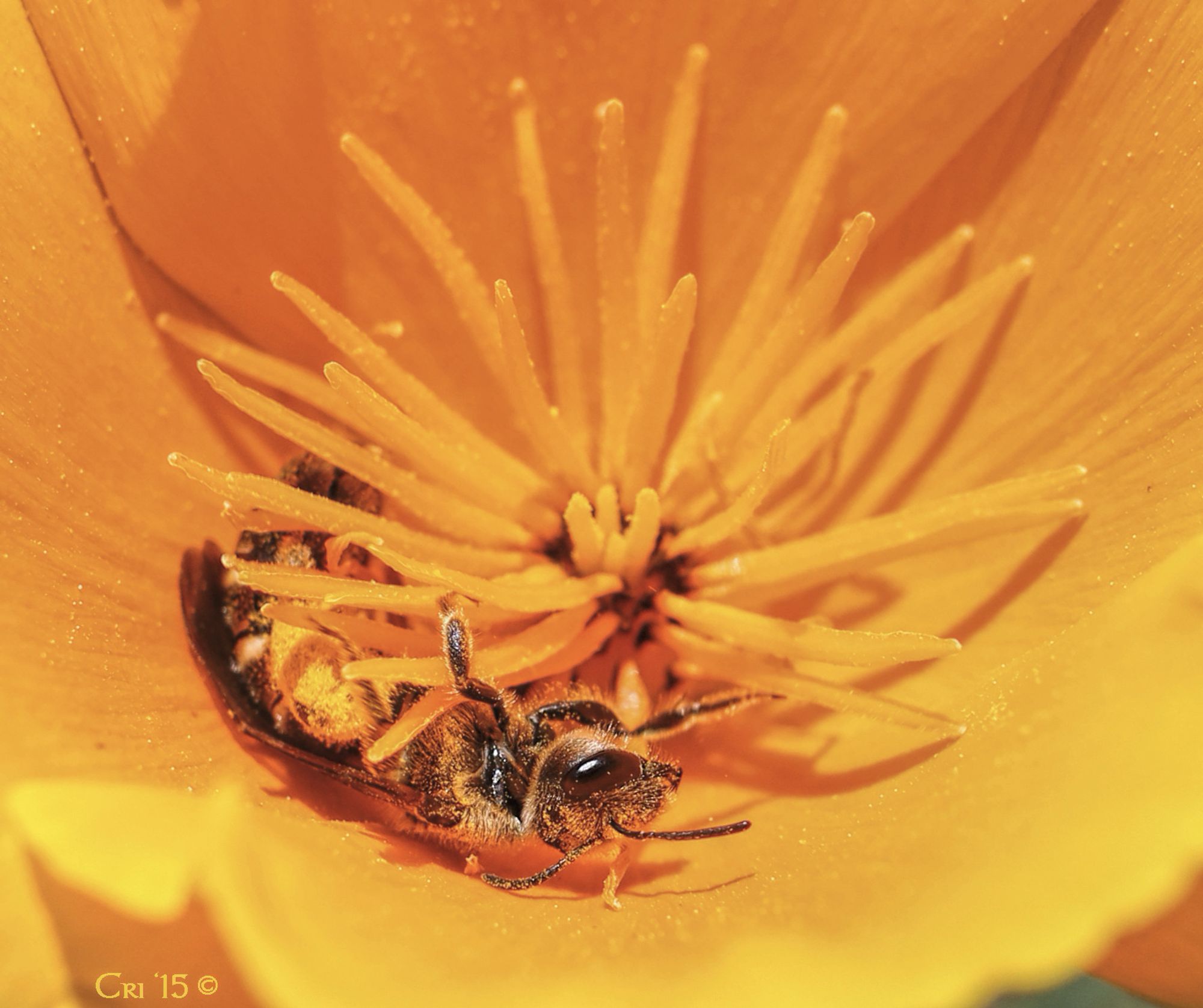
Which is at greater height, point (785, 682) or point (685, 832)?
point (785, 682)

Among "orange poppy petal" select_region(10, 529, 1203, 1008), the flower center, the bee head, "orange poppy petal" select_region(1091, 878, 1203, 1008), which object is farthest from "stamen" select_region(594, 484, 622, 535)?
"orange poppy petal" select_region(1091, 878, 1203, 1008)

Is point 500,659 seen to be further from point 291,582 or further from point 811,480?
point 811,480

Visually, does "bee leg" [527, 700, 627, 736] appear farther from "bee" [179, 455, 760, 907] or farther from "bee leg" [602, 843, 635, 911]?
"bee leg" [602, 843, 635, 911]

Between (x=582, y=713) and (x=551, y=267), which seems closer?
(x=582, y=713)

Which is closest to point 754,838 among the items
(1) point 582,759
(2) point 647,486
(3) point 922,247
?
(1) point 582,759

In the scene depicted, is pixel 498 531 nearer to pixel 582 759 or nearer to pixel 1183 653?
pixel 582 759

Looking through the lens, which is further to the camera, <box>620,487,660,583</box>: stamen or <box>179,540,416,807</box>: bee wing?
<box>620,487,660,583</box>: stamen

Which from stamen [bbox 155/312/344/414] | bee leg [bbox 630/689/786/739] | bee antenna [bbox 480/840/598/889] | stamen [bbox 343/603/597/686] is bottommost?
bee antenna [bbox 480/840/598/889]

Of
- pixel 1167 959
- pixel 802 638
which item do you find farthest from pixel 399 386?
pixel 1167 959
